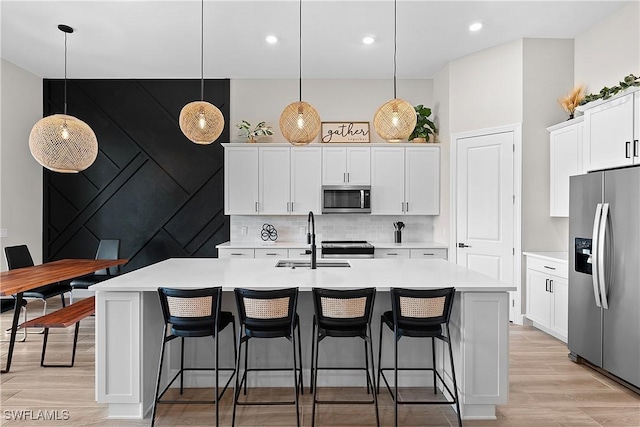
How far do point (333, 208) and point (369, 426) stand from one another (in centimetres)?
338

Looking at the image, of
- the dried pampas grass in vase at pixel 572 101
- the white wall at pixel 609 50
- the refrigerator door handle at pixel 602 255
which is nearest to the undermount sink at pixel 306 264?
the refrigerator door handle at pixel 602 255

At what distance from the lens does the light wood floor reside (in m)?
2.61

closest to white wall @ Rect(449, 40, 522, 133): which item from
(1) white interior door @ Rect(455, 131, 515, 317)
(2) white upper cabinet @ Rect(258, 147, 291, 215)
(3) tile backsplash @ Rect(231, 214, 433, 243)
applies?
(1) white interior door @ Rect(455, 131, 515, 317)

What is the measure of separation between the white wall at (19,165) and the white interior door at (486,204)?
5752mm

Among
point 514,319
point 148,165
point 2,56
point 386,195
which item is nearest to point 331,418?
point 514,319

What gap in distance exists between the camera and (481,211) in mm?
4996

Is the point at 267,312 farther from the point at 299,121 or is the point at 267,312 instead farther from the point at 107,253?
the point at 107,253

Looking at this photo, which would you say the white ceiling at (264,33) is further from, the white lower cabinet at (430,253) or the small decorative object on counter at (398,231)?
the white lower cabinet at (430,253)

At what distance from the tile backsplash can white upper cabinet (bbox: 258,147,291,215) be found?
37 centimetres

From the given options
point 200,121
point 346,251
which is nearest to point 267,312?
point 200,121

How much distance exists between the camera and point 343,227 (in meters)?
6.00

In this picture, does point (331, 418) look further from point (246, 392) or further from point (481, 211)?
point (481, 211)

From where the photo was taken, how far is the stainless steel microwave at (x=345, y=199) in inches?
221

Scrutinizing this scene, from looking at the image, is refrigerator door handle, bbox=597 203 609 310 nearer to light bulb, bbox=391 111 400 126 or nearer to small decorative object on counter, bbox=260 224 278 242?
light bulb, bbox=391 111 400 126
